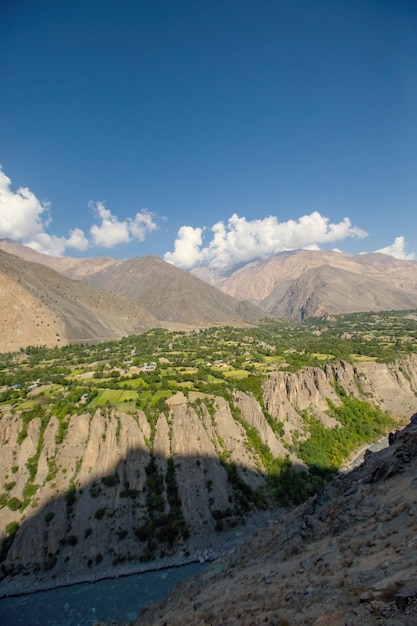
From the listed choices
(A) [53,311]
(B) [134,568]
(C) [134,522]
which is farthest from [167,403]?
(A) [53,311]

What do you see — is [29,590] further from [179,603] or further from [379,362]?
[379,362]

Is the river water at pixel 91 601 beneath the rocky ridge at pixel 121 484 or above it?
beneath

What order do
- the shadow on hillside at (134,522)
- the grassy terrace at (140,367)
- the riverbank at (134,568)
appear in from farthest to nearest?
the grassy terrace at (140,367), the shadow on hillside at (134,522), the riverbank at (134,568)

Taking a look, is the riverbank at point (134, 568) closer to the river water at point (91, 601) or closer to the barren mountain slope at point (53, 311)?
the river water at point (91, 601)

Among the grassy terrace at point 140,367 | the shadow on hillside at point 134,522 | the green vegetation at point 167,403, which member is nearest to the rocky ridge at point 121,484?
the shadow on hillside at point 134,522

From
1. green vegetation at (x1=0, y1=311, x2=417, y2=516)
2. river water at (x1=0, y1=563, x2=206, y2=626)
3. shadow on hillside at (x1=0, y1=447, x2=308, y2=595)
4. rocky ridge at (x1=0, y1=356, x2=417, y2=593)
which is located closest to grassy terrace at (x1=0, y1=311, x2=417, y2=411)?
green vegetation at (x1=0, y1=311, x2=417, y2=516)
